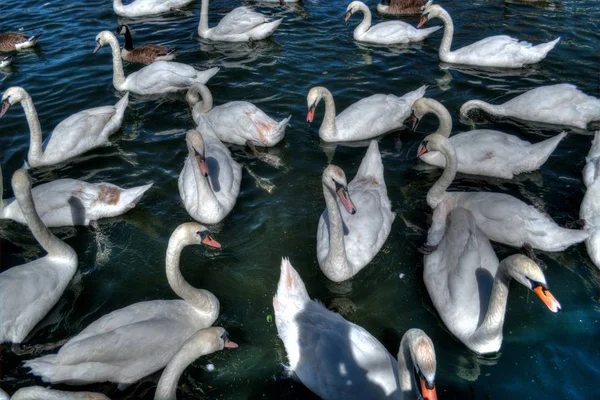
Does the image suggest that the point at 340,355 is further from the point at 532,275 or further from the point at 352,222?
the point at 352,222

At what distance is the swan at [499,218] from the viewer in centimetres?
688

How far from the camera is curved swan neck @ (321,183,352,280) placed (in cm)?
645

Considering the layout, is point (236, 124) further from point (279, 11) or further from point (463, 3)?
point (463, 3)

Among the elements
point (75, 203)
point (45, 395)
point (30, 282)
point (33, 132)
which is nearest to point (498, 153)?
point (75, 203)

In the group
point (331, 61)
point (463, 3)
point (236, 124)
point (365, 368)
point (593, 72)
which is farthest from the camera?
point (463, 3)

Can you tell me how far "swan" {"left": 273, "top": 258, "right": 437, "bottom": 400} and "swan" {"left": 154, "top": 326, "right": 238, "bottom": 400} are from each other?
931mm

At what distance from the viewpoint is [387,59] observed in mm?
12734

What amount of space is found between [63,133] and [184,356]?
604 centimetres

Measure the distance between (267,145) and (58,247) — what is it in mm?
4042

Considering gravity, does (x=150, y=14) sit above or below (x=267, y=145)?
above

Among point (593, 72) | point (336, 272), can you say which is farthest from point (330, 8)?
point (336, 272)

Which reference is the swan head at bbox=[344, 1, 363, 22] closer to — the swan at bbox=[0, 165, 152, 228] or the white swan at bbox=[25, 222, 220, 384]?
the swan at bbox=[0, 165, 152, 228]

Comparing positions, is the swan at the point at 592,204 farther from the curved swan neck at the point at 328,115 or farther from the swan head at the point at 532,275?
the curved swan neck at the point at 328,115

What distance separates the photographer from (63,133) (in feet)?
30.8
